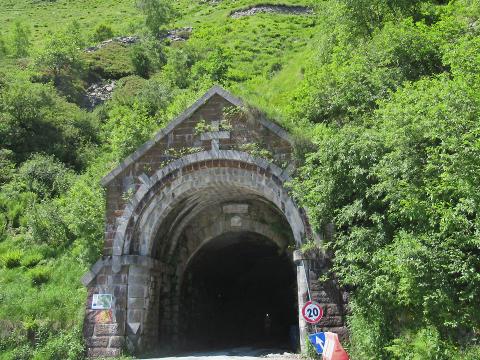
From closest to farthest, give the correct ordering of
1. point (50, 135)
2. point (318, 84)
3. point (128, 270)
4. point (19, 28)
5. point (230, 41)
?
point (128, 270)
point (318, 84)
point (50, 135)
point (230, 41)
point (19, 28)

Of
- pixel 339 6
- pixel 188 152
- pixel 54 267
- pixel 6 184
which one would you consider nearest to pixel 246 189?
pixel 188 152

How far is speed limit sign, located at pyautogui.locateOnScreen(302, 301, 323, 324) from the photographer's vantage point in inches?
433

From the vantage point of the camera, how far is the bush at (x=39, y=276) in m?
16.0

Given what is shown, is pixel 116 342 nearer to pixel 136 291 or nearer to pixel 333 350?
pixel 136 291

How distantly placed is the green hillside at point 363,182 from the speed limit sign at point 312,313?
2.52 feet

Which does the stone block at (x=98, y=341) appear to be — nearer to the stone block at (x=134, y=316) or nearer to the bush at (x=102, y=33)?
the stone block at (x=134, y=316)

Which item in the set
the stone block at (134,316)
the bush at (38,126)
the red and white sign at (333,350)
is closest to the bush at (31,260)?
the stone block at (134,316)

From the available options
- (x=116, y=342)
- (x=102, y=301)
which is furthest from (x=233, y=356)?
(x=102, y=301)

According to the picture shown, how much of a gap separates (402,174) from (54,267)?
1197cm

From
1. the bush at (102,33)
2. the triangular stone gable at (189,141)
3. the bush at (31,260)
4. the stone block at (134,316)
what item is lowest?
the stone block at (134,316)

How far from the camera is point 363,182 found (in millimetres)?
10656

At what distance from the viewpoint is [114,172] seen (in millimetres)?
13406

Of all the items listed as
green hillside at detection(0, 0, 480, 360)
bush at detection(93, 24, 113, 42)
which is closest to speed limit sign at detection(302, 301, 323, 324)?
green hillside at detection(0, 0, 480, 360)

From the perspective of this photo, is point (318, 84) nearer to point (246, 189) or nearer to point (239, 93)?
point (239, 93)
